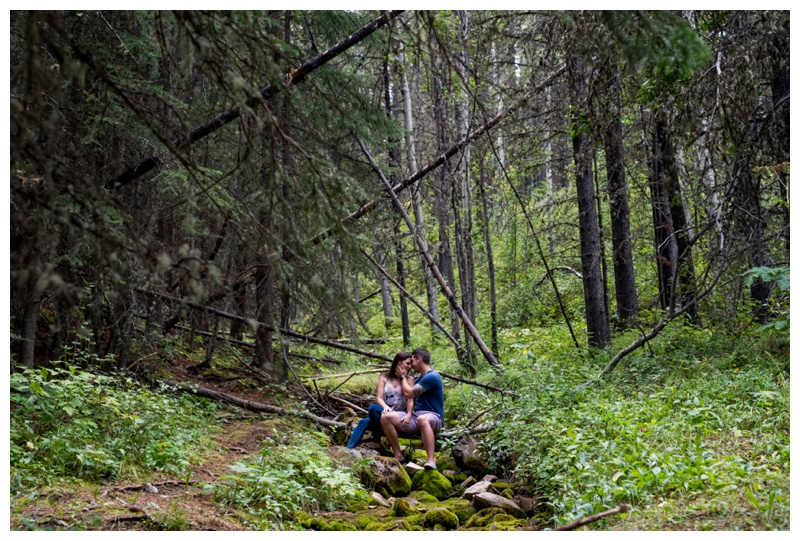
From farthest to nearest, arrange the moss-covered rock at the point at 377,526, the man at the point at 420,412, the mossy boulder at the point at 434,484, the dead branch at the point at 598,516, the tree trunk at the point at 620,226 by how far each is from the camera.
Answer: the tree trunk at the point at 620,226
the man at the point at 420,412
the mossy boulder at the point at 434,484
the moss-covered rock at the point at 377,526
the dead branch at the point at 598,516

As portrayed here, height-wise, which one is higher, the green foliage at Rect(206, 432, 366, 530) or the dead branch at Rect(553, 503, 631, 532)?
the dead branch at Rect(553, 503, 631, 532)

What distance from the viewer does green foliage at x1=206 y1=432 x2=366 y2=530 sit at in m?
4.60

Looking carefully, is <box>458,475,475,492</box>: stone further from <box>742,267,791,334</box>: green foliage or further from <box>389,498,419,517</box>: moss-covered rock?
<box>742,267,791,334</box>: green foliage

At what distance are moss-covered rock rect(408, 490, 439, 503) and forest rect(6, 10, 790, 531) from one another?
22 mm

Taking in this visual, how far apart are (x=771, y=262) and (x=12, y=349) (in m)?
8.90

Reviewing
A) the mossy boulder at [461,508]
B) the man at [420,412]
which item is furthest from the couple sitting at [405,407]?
the mossy boulder at [461,508]

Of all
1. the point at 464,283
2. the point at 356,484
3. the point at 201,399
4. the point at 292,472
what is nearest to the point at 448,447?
the point at 356,484

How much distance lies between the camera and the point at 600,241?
1157 centimetres

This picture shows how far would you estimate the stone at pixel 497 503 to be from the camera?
5.18m

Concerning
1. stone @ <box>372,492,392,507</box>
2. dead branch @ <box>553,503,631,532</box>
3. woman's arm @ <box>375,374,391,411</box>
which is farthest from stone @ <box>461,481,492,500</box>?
dead branch @ <box>553,503,631,532</box>

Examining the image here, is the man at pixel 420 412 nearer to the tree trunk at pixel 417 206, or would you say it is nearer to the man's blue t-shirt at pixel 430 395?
the man's blue t-shirt at pixel 430 395

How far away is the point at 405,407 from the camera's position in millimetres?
7801

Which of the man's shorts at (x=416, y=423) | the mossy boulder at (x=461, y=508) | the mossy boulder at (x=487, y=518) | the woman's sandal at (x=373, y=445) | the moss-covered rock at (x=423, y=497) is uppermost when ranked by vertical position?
the man's shorts at (x=416, y=423)

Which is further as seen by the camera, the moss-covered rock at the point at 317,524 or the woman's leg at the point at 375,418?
the woman's leg at the point at 375,418
